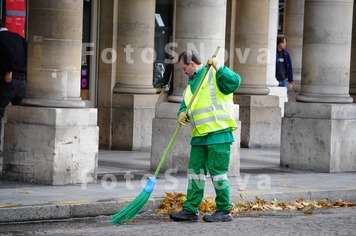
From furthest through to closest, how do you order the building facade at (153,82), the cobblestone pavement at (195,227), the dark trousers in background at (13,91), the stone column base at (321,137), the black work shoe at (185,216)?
the stone column base at (321,137) < the dark trousers in background at (13,91) < the building facade at (153,82) < the black work shoe at (185,216) < the cobblestone pavement at (195,227)

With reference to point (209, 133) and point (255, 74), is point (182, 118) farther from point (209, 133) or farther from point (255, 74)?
point (255, 74)

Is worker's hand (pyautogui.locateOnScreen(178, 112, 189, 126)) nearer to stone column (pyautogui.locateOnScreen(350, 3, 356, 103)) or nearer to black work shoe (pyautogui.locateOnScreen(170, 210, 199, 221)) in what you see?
black work shoe (pyautogui.locateOnScreen(170, 210, 199, 221))

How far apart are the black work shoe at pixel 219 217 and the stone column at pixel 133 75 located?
23.5ft

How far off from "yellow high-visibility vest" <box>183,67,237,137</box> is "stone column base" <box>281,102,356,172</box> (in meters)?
4.98

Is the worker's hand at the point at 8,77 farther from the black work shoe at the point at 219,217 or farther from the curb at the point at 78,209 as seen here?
the black work shoe at the point at 219,217

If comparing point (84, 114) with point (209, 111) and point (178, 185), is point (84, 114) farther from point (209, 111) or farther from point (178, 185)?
point (209, 111)

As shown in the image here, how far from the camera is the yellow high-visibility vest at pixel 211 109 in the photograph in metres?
11.5

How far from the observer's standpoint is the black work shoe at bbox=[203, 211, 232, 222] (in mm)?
11477

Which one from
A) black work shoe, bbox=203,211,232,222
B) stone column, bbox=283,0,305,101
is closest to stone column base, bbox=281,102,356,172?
black work shoe, bbox=203,211,232,222

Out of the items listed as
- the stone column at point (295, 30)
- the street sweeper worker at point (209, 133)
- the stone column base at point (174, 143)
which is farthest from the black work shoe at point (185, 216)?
the stone column at point (295, 30)

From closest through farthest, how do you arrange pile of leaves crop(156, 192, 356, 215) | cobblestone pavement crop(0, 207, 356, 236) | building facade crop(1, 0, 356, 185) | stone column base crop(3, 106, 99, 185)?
1. cobblestone pavement crop(0, 207, 356, 236)
2. pile of leaves crop(156, 192, 356, 215)
3. stone column base crop(3, 106, 99, 185)
4. building facade crop(1, 0, 356, 185)

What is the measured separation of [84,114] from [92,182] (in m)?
0.86

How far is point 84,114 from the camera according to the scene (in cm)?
1370

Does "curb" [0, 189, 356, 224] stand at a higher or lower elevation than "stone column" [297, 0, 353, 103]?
lower
